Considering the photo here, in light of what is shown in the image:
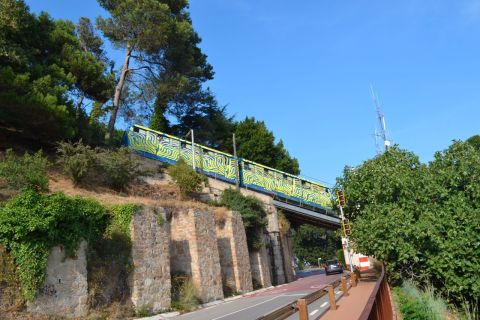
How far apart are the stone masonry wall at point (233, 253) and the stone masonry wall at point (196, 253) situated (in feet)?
8.23

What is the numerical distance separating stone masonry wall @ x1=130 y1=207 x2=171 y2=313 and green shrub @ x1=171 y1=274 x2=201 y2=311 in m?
0.86

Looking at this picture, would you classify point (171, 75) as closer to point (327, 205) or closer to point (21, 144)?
point (21, 144)

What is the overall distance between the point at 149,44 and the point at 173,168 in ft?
32.4

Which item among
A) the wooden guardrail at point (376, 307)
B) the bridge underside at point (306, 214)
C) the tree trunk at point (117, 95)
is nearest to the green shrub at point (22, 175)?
the wooden guardrail at point (376, 307)

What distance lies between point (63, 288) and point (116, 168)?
9.72 m

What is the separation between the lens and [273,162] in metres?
52.6

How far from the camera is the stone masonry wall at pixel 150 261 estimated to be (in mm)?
16734

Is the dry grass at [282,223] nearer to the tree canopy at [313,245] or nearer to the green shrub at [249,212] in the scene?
the green shrub at [249,212]

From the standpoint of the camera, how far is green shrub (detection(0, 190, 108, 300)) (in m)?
12.6

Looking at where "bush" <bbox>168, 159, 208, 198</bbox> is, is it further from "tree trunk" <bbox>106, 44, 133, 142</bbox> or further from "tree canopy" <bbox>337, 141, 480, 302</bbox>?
"tree canopy" <bbox>337, 141, 480, 302</bbox>

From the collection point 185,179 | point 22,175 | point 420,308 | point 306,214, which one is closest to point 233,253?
point 185,179

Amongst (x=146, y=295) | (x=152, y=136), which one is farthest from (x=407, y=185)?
(x=152, y=136)

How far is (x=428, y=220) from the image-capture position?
57.6 ft

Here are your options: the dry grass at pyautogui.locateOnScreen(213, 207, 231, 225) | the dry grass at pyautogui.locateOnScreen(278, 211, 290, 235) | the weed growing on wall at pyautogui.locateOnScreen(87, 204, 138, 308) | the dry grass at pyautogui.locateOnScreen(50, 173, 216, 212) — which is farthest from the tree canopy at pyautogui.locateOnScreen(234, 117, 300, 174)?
the weed growing on wall at pyautogui.locateOnScreen(87, 204, 138, 308)
